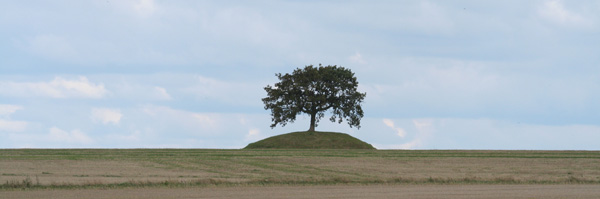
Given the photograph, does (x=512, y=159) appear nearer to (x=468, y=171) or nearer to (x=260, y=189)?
(x=468, y=171)

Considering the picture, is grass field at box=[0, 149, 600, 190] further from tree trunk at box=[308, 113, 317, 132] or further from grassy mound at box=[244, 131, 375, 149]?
tree trunk at box=[308, 113, 317, 132]

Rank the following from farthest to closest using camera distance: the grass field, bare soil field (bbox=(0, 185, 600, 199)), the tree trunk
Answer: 1. the tree trunk
2. the grass field
3. bare soil field (bbox=(0, 185, 600, 199))

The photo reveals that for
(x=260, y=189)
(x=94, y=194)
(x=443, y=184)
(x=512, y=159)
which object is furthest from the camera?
(x=512, y=159)

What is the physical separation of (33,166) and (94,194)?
19.0 meters

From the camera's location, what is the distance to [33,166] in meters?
51.3

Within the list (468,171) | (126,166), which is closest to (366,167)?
(468,171)

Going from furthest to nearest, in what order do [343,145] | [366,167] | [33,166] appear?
[343,145], [366,167], [33,166]

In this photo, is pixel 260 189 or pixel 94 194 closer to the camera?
pixel 94 194

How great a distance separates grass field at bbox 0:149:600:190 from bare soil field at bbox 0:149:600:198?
6 cm

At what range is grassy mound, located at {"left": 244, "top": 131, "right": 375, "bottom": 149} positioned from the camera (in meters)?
99.6

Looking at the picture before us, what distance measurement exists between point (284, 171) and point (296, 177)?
6282mm

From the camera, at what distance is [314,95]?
349 ft

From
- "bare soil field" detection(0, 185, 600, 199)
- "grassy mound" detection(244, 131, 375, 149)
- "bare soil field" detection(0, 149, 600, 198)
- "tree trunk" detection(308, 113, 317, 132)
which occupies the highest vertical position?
"tree trunk" detection(308, 113, 317, 132)

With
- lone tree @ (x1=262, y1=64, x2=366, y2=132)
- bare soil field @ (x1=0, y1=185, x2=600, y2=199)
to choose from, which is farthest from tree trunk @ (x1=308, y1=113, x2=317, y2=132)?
bare soil field @ (x1=0, y1=185, x2=600, y2=199)
